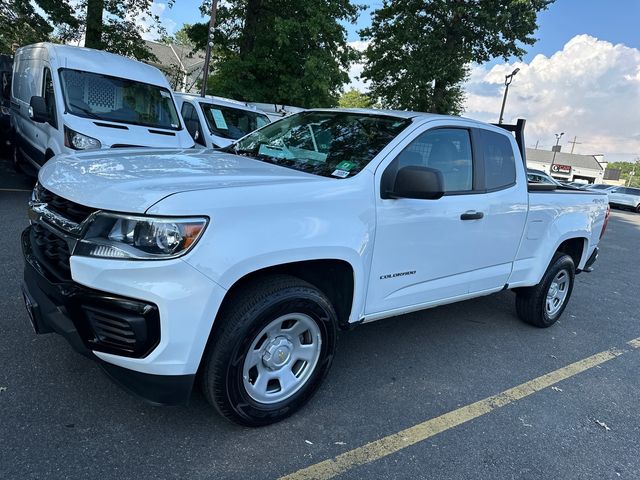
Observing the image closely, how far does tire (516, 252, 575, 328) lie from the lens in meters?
4.68

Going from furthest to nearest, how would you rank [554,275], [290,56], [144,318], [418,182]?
1. [290,56]
2. [554,275]
3. [418,182]
4. [144,318]

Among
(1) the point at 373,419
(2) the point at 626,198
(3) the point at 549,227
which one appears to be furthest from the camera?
(2) the point at 626,198

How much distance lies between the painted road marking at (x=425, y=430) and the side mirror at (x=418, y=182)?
1408 mm

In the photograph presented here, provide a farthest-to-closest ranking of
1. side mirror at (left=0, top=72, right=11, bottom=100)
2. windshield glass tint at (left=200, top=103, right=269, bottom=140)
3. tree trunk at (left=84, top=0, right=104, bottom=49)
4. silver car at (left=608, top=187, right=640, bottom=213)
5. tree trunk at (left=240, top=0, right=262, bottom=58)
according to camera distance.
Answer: silver car at (left=608, top=187, right=640, bottom=213) < tree trunk at (left=240, top=0, right=262, bottom=58) < tree trunk at (left=84, top=0, right=104, bottom=49) < side mirror at (left=0, top=72, right=11, bottom=100) < windshield glass tint at (left=200, top=103, right=269, bottom=140)

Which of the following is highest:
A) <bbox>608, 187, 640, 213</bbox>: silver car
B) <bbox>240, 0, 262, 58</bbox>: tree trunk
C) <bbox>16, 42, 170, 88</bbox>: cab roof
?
<bbox>240, 0, 262, 58</bbox>: tree trunk

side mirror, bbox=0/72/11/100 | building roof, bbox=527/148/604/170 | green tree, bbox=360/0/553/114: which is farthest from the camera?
building roof, bbox=527/148/604/170

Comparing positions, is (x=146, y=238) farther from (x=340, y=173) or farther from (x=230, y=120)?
(x=230, y=120)

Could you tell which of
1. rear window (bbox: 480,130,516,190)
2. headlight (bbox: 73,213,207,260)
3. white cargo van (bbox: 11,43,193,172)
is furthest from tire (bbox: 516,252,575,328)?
white cargo van (bbox: 11,43,193,172)

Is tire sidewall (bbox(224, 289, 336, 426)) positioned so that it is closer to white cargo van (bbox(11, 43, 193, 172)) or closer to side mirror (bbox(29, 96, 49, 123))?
white cargo van (bbox(11, 43, 193, 172))

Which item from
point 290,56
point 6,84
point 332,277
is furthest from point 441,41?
point 332,277

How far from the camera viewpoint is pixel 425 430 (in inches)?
114

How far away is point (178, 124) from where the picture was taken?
7.65 meters

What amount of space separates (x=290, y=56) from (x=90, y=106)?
427 inches

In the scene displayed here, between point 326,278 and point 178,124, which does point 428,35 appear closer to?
point 178,124
